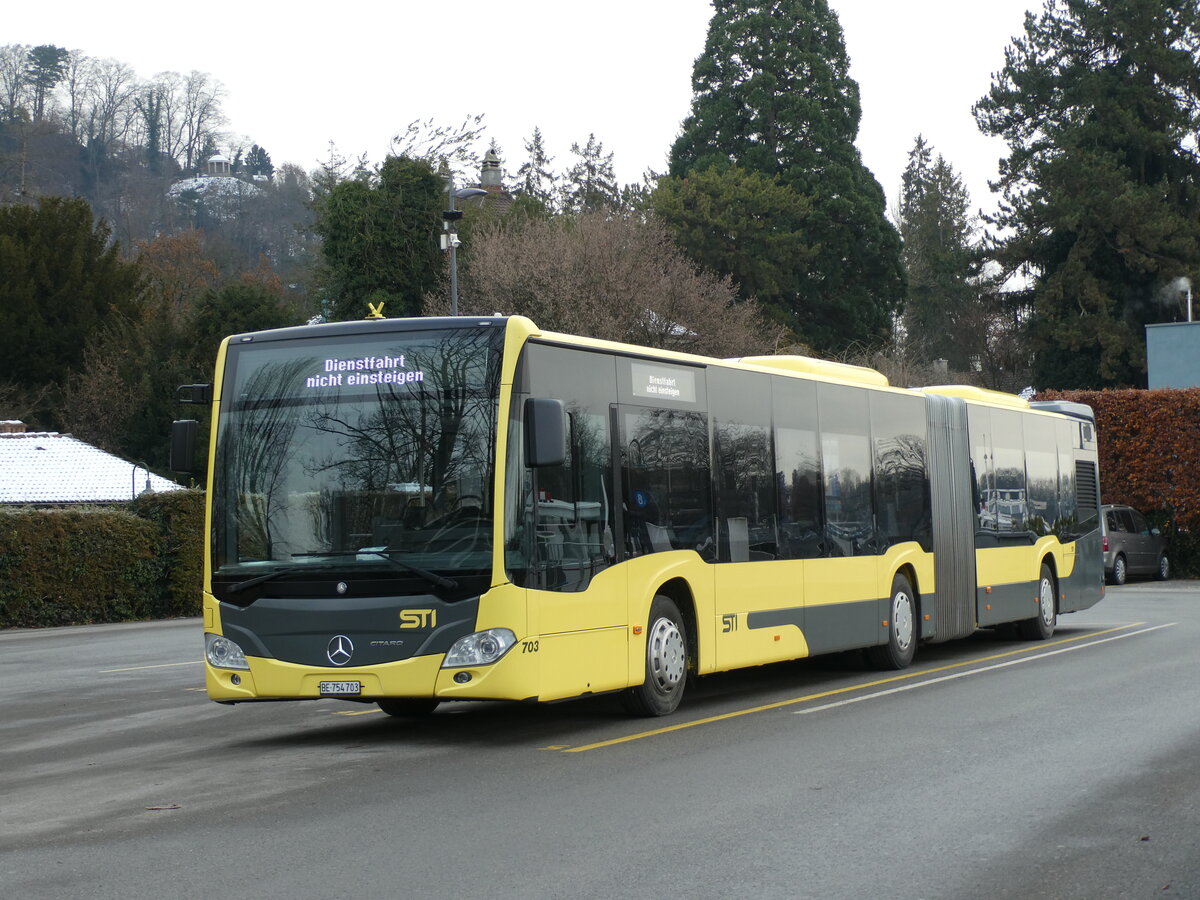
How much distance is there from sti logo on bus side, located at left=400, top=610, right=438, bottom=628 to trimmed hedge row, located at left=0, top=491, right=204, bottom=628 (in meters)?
19.9

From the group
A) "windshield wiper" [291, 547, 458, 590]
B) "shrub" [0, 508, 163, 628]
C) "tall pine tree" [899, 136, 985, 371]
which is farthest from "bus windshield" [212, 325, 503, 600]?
"tall pine tree" [899, 136, 985, 371]

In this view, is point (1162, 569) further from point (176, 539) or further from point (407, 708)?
point (407, 708)

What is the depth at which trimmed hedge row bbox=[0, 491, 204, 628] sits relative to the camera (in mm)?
28547

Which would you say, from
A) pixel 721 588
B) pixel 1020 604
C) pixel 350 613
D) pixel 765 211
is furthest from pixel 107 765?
pixel 765 211

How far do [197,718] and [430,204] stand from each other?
4191 cm

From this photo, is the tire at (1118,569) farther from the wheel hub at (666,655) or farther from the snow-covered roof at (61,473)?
the wheel hub at (666,655)

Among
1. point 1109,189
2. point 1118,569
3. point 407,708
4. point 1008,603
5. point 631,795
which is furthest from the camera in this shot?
point 1109,189

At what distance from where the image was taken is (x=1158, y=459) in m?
37.8

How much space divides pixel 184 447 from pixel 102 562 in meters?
19.6

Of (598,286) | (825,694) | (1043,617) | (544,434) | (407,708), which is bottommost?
(825,694)

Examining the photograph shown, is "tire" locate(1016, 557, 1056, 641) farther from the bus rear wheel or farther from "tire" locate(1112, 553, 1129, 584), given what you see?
"tire" locate(1112, 553, 1129, 584)

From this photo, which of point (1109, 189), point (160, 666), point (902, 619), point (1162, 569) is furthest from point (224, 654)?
point (1109, 189)

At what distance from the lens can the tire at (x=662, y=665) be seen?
1218 cm

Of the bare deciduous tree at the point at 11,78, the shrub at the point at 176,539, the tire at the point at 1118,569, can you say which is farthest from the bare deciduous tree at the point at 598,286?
the bare deciduous tree at the point at 11,78
